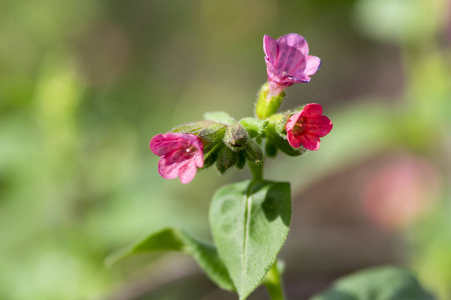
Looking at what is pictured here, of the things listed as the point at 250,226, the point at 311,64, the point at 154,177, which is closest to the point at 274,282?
the point at 250,226

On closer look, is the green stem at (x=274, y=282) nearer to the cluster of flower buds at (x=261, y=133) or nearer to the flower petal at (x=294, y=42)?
the cluster of flower buds at (x=261, y=133)

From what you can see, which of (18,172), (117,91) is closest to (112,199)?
(18,172)

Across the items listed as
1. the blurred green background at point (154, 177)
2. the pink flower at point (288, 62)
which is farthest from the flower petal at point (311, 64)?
the blurred green background at point (154, 177)

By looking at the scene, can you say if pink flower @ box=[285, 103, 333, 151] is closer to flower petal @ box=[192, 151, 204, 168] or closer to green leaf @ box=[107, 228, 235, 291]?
flower petal @ box=[192, 151, 204, 168]

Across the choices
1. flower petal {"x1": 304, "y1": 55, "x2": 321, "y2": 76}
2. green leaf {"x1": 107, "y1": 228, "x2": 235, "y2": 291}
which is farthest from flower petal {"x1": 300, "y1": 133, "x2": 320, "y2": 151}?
green leaf {"x1": 107, "y1": 228, "x2": 235, "y2": 291}

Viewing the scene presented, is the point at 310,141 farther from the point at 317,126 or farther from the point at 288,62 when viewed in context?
the point at 288,62

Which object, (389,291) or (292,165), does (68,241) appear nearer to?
(292,165)

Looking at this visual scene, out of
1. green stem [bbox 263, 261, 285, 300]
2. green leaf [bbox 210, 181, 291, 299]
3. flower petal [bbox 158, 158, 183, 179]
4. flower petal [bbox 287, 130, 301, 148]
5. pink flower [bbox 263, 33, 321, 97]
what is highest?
pink flower [bbox 263, 33, 321, 97]
